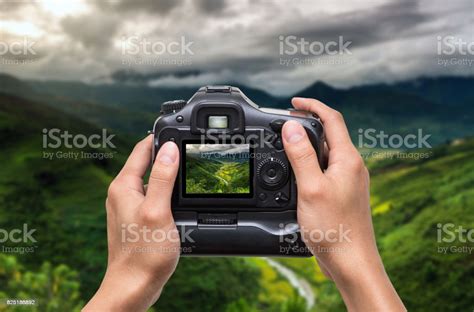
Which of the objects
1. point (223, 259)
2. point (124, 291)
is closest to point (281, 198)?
point (124, 291)

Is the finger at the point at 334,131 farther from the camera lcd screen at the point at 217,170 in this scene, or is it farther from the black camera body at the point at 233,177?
the camera lcd screen at the point at 217,170

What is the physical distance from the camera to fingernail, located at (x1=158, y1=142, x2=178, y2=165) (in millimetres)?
995

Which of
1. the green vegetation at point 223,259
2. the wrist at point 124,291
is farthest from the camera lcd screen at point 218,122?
the green vegetation at point 223,259

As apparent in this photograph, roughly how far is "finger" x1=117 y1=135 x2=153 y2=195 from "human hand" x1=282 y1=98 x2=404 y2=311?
11.1 inches

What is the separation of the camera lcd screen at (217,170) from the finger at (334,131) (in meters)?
0.18

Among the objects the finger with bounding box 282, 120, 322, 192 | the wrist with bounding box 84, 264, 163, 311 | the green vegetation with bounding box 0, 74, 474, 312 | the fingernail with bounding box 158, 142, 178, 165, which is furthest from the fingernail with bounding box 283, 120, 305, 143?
the green vegetation with bounding box 0, 74, 474, 312

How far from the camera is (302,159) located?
981 mm

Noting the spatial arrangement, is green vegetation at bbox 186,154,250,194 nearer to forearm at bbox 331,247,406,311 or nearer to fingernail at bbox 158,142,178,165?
fingernail at bbox 158,142,178,165

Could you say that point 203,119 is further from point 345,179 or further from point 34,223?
point 34,223

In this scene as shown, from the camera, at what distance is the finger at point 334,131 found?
0.99 metres

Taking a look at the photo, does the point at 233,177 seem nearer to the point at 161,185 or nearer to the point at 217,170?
the point at 217,170

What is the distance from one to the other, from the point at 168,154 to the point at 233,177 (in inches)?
8.8

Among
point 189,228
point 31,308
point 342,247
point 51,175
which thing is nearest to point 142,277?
point 189,228

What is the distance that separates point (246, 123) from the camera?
1.21 meters
